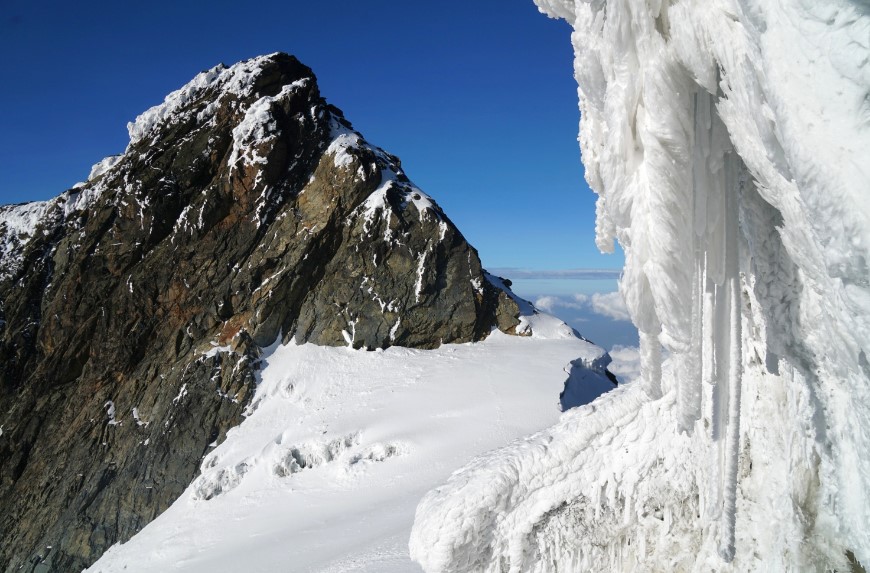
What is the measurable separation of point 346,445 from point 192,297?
29.1ft

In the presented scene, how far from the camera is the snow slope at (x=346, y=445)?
1043cm

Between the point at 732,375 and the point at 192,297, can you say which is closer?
the point at 732,375

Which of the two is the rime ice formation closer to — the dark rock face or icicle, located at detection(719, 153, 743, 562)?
icicle, located at detection(719, 153, 743, 562)

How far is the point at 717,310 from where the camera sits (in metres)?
2.34

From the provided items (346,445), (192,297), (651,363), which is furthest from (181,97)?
(651,363)

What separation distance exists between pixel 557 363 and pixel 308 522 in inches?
304

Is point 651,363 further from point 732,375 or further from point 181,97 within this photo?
point 181,97

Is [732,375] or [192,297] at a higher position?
[192,297]

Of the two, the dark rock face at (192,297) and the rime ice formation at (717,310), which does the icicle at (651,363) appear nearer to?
the rime ice formation at (717,310)

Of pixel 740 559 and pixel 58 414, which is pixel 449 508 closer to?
pixel 740 559

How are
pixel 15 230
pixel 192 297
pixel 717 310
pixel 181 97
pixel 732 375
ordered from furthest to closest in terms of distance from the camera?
pixel 181 97
pixel 15 230
pixel 192 297
pixel 732 375
pixel 717 310

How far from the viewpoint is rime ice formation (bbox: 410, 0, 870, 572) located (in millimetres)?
1299

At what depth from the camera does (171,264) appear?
1903cm

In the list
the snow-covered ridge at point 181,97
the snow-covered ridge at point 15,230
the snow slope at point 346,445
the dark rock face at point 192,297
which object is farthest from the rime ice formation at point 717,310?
the snow-covered ridge at point 15,230
